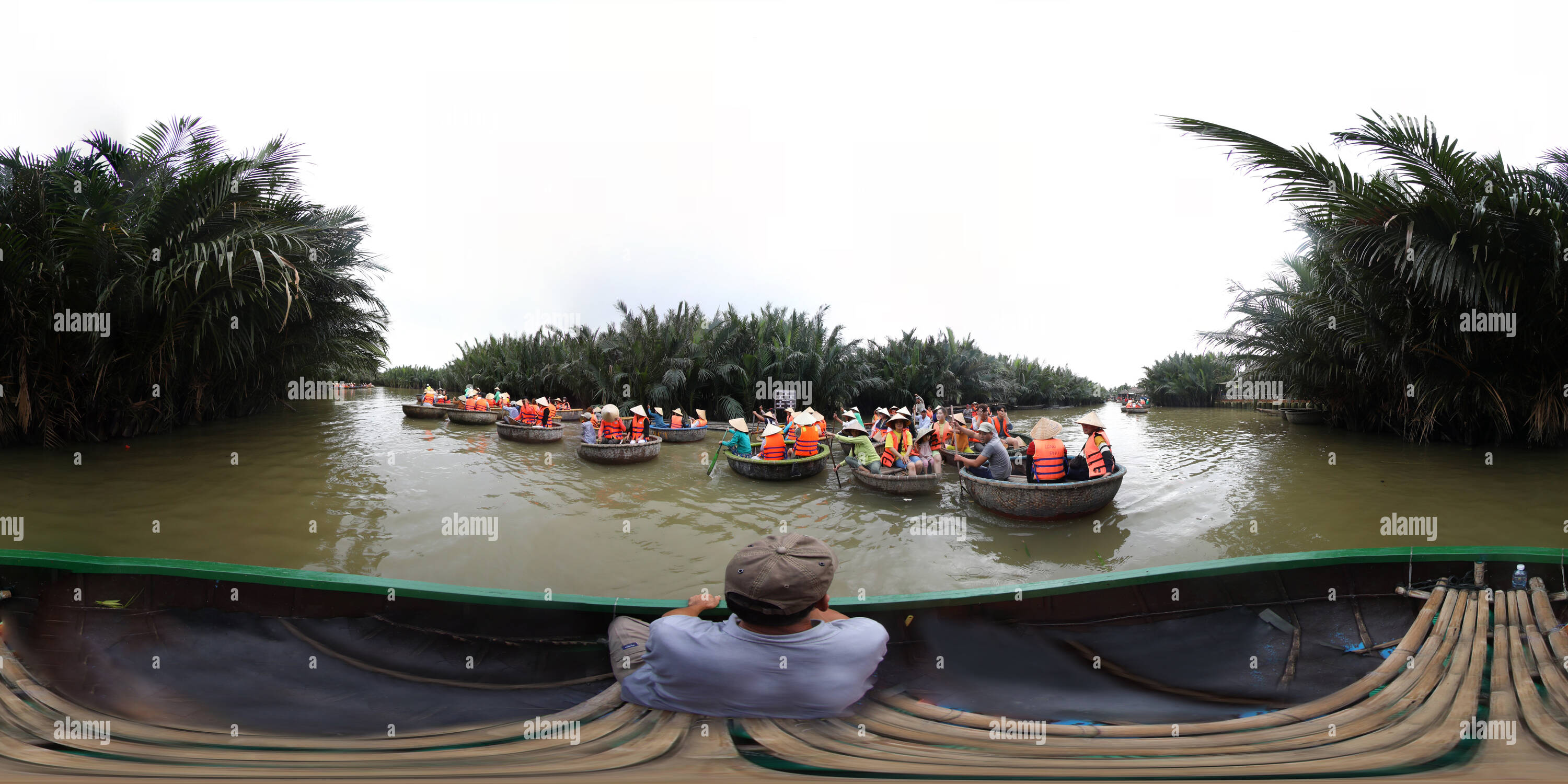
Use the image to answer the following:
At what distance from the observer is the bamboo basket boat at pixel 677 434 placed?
14250mm

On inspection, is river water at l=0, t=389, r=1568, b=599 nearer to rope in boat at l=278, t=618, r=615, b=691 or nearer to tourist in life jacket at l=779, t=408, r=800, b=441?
tourist in life jacket at l=779, t=408, r=800, b=441

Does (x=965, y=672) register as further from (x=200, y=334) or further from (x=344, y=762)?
(x=200, y=334)

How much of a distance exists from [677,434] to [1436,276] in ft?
44.8

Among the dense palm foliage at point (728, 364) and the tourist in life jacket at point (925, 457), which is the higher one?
the dense palm foliage at point (728, 364)

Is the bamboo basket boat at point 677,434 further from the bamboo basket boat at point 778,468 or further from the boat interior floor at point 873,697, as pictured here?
the boat interior floor at point 873,697

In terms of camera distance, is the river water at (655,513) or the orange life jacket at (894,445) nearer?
the river water at (655,513)

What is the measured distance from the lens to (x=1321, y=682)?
258 cm

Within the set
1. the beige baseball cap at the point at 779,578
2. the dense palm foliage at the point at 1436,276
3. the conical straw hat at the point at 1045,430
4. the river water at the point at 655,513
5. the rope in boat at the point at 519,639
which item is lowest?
the river water at the point at 655,513

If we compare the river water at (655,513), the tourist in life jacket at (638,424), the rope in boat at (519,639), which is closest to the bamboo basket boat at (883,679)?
the rope in boat at (519,639)

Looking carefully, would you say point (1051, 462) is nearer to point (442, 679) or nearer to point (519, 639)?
point (519, 639)

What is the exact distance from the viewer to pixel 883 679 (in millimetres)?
2373

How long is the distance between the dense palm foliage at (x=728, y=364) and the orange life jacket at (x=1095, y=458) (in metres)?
11.9

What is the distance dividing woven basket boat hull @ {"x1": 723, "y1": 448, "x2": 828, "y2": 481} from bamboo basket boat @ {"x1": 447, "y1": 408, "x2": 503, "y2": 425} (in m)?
11.0

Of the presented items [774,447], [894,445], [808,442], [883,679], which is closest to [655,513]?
[774,447]
